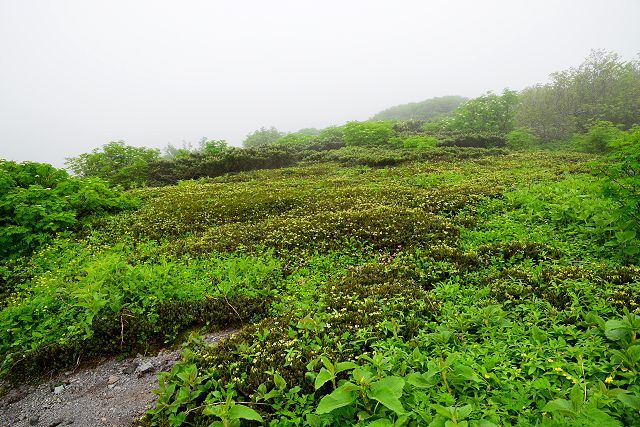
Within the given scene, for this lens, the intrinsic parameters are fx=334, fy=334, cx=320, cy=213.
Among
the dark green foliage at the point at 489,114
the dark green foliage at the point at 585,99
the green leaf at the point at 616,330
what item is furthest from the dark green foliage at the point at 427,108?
the green leaf at the point at 616,330

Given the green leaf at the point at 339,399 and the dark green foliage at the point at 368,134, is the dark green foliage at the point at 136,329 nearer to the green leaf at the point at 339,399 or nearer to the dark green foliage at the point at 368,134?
the green leaf at the point at 339,399

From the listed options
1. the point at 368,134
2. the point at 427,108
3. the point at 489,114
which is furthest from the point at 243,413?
the point at 427,108

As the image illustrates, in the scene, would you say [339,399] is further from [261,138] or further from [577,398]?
[261,138]

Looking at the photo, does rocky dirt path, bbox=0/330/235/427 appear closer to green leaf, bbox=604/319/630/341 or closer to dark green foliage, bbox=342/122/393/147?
green leaf, bbox=604/319/630/341

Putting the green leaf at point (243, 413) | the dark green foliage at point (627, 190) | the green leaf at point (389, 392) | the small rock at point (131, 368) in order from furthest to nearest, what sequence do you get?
the dark green foliage at point (627, 190)
the small rock at point (131, 368)
the green leaf at point (243, 413)
the green leaf at point (389, 392)

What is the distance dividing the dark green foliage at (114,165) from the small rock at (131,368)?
61.0 feet

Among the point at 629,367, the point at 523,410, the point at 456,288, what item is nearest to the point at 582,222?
the point at 456,288

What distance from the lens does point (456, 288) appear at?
5.46m

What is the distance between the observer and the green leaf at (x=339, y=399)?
2955 mm

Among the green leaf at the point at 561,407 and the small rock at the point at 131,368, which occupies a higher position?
the green leaf at the point at 561,407

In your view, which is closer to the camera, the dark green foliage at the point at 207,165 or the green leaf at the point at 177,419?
the green leaf at the point at 177,419

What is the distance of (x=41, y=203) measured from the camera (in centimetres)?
1002

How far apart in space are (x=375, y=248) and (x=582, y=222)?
4.74 meters

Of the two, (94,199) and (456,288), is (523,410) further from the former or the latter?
(94,199)
